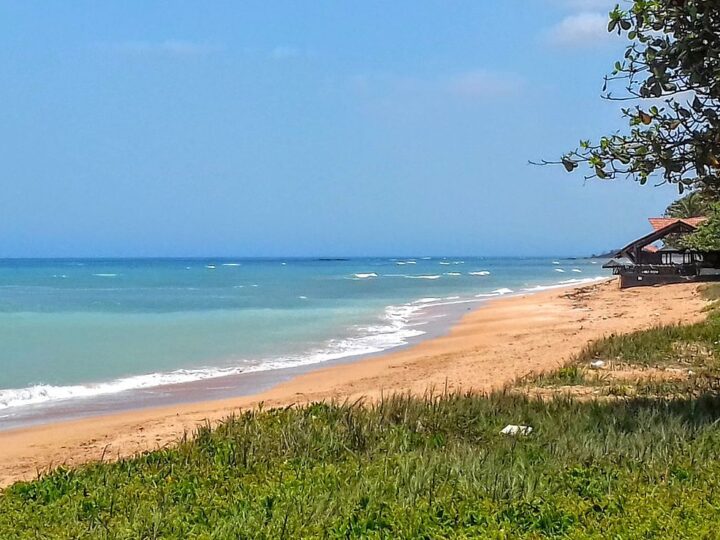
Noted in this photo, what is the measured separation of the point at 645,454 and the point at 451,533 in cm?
223

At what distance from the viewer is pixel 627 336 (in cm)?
1502

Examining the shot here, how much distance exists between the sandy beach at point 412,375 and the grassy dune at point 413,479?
1.69m

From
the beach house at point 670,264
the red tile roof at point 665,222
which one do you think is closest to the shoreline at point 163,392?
the beach house at point 670,264

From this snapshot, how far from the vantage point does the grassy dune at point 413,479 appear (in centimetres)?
457

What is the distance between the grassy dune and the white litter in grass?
11 cm

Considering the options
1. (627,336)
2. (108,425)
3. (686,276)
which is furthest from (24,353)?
(686,276)

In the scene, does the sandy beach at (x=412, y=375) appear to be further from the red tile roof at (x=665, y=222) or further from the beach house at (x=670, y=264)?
the red tile roof at (x=665, y=222)

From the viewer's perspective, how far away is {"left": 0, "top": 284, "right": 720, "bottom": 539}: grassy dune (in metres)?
4.57

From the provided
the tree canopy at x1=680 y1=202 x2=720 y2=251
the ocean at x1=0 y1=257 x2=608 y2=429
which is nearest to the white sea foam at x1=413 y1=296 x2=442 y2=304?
the ocean at x1=0 y1=257 x2=608 y2=429

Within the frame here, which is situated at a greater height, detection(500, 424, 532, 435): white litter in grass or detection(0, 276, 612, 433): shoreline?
detection(500, 424, 532, 435): white litter in grass

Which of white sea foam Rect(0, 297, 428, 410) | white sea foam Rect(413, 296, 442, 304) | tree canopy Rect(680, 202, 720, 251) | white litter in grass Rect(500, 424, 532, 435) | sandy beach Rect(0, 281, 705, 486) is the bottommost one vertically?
white sea foam Rect(413, 296, 442, 304)

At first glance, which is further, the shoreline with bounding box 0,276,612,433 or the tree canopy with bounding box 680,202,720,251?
the tree canopy with bounding box 680,202,720,251

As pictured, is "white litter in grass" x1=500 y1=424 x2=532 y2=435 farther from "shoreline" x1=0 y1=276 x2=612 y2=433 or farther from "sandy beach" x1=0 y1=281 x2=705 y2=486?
"shoreline" x1=0 y1=276 x2=612 y2=433

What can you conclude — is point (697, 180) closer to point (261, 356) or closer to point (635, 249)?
point (261, 356)
